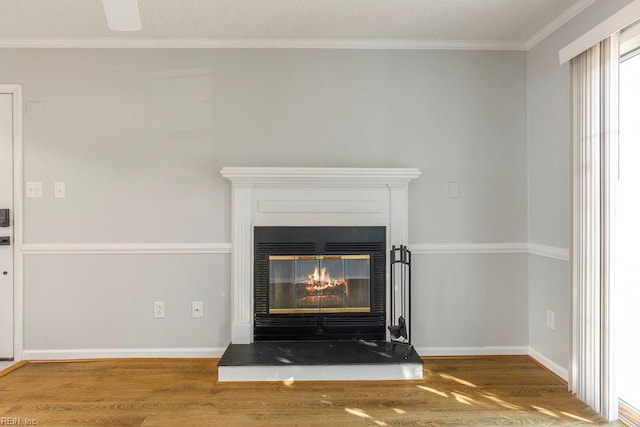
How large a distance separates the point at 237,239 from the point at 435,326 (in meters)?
1.63

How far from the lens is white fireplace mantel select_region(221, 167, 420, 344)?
9.55 feet

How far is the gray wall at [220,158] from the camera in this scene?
298 cm

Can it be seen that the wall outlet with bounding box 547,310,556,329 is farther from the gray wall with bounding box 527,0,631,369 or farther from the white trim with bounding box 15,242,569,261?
the white trim with bounding box 15,242,569,261

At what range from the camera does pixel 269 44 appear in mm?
2996

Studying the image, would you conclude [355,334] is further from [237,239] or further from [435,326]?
[237,239]

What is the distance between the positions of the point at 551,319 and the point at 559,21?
6.56 ft

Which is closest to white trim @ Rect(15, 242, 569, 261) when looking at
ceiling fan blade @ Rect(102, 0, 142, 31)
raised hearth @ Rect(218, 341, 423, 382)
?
raised hearth @ Rect(218, 341, 423, 382)

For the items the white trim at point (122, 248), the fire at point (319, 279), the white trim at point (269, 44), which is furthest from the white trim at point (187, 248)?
the white trim at point (269, 44)

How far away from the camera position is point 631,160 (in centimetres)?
213

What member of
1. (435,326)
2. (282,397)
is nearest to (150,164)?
(282,397)

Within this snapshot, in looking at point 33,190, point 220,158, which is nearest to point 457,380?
point 220,158

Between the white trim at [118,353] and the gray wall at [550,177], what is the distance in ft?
7.79

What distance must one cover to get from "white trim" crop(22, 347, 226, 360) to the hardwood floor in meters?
0.10

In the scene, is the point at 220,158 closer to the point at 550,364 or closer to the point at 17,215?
the point at 17,215
